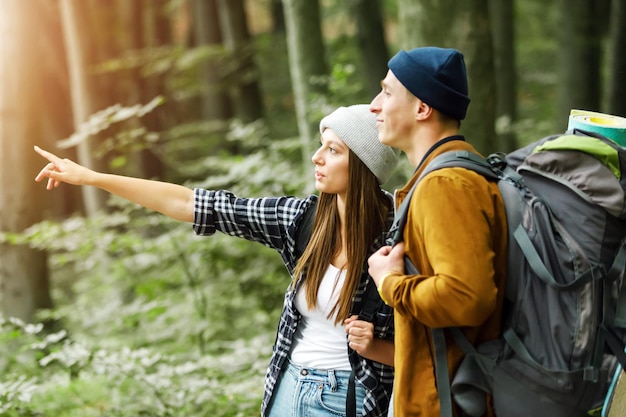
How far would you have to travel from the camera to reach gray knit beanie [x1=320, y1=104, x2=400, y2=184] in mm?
3188

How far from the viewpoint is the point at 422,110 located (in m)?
2.68

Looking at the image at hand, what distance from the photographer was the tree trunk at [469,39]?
17.9 feet

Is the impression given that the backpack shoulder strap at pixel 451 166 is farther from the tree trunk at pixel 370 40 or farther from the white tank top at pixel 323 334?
the tree trunk at pixel 370 40

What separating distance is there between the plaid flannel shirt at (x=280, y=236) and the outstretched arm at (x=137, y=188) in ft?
0.20

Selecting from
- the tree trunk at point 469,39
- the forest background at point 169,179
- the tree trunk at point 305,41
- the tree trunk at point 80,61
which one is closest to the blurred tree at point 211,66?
the forest background at point 169,179

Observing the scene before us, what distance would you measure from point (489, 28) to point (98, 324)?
723 centimetres

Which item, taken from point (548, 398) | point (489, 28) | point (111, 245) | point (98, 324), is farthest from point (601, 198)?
point (98, 324)

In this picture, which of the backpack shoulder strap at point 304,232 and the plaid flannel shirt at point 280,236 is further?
the backpack shoulder strap at point 304,232

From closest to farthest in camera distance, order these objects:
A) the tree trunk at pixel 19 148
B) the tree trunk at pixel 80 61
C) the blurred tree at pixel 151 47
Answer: the tree trunk at pixel 19 148
the tree trunk at pixel 80 61
the blurred tree at pixel 151 47

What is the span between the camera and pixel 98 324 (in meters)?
10.9

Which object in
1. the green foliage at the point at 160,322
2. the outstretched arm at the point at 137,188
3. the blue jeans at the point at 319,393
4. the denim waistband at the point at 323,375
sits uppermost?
the outstretched arm at the point at 137,188

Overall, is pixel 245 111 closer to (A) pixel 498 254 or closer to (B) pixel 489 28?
(B) pixel 489 28

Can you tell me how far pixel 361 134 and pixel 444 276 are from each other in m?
0.98

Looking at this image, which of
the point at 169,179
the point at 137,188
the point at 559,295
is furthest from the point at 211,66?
the point at 559,295
